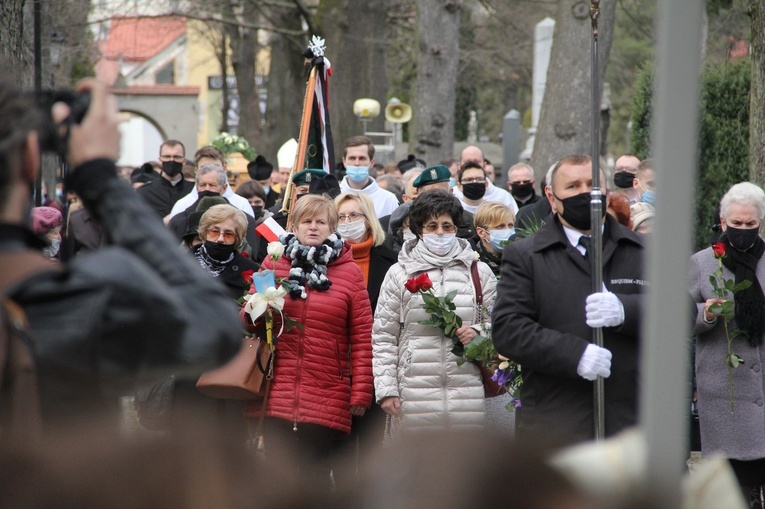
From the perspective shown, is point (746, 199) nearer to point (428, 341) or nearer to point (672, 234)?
point (428, 341)

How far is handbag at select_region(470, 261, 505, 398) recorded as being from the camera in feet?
22.1

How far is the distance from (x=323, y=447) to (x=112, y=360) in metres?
4.92

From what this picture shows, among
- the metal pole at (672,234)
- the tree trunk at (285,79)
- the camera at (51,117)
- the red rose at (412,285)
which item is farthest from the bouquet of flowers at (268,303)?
the tree trunk at (285,79)

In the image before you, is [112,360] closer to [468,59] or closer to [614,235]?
[614,235]

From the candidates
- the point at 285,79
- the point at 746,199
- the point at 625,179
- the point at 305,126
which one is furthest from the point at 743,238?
the point at 285,79

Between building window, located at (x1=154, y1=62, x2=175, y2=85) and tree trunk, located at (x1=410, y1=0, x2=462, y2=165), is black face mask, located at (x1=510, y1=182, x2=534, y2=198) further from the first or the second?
building window, located at (x1=154, y1=62, x2=175, y2=85)

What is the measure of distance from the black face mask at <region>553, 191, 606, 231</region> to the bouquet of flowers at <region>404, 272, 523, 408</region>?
1389 mm

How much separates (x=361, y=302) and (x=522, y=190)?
18.9ft

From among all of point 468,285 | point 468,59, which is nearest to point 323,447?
point 468,285

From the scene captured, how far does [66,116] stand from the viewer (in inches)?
77.0

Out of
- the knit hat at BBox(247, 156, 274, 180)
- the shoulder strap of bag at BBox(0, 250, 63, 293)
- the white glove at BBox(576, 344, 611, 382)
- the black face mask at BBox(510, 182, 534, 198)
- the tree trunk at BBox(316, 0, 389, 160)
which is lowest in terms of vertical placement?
the white glove at BBox(576, 344, 611, 382)

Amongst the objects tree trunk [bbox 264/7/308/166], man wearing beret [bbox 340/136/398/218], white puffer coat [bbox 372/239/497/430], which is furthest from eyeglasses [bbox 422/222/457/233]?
tree trunk [bbox 264/7/308/166]

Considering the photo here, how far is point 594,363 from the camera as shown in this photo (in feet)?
15.9

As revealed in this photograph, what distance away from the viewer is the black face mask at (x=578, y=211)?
5.25 meters
